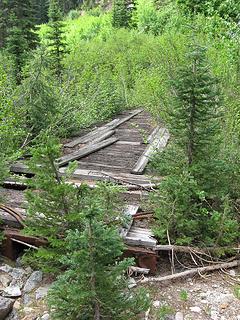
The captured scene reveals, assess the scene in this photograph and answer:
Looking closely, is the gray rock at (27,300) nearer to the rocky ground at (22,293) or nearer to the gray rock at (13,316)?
the rocky ground at (22,293)

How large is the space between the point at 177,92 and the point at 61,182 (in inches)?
64.7

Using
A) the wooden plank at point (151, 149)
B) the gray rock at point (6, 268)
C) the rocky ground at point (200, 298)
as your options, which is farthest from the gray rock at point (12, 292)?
the wooden plank at point (151, 149)

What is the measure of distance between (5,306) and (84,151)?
3933 millimetres

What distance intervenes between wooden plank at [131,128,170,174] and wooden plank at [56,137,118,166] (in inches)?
34.6

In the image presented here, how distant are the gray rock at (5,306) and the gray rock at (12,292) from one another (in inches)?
7.4

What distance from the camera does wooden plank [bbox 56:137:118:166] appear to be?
6.89m

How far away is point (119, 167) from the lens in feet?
21.9

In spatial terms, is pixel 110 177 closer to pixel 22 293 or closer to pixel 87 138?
pixel 22 293

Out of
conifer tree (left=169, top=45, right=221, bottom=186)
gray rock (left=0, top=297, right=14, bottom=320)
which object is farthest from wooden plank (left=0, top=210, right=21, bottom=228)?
conifer tree (left=169, top=45, right=221, bottom=186)

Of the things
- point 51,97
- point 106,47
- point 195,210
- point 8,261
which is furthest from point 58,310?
point 106,47

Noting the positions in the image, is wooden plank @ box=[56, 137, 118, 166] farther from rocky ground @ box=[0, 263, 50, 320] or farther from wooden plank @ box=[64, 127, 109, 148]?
rocky ground @ box=[0, 263, 50, 320]

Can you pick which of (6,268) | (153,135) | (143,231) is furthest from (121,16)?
(6,268)

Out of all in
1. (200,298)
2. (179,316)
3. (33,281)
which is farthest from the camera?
(33,281)

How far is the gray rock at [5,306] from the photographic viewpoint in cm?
373
